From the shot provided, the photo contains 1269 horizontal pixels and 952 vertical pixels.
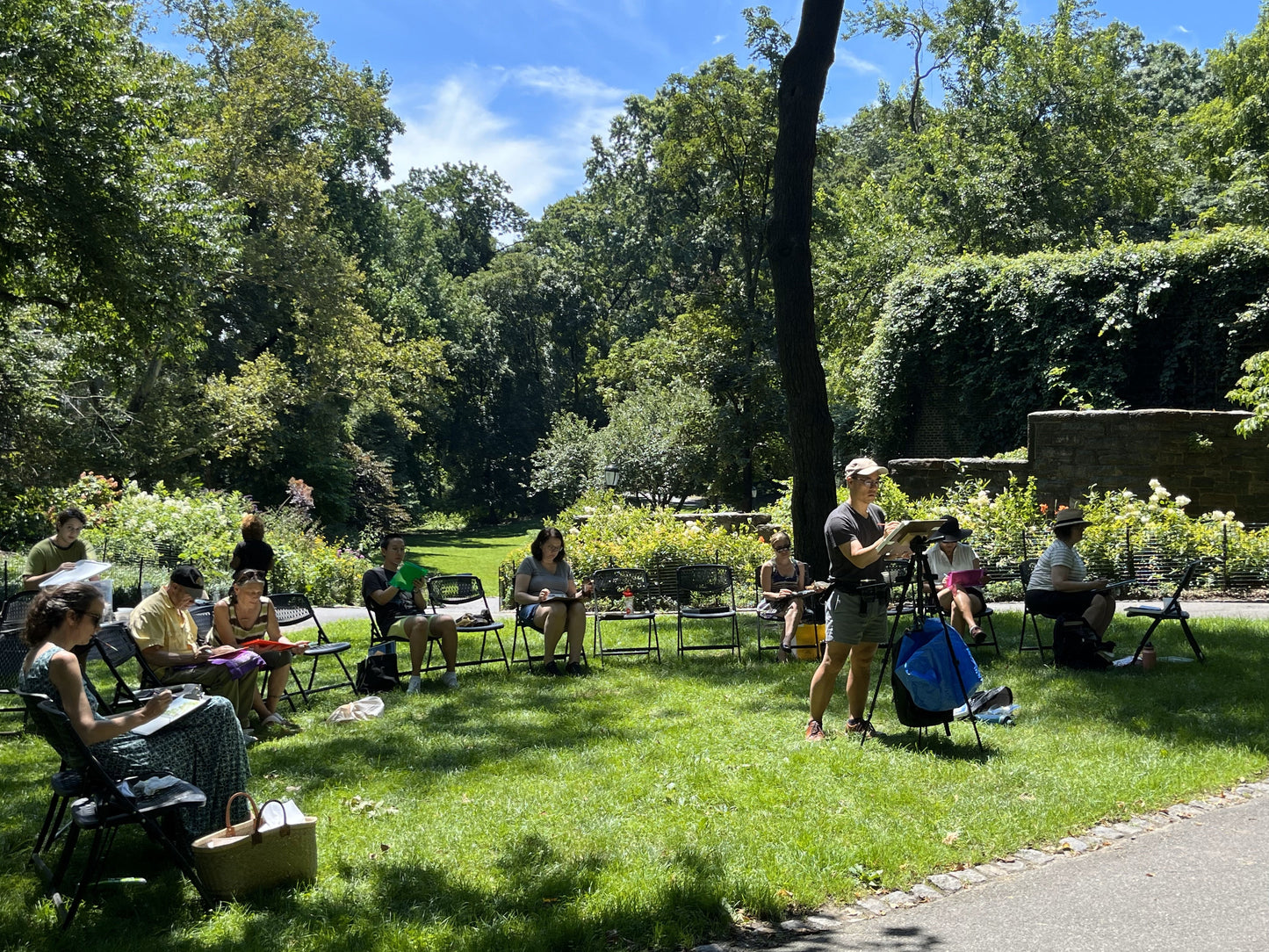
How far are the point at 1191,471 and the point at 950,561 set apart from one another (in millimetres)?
7867

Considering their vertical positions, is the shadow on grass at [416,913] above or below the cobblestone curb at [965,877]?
above

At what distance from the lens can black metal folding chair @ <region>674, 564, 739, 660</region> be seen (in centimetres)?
920

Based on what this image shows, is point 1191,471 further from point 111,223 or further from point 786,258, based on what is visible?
point 111,223

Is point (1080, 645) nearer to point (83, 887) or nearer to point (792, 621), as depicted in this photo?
point (792, 621)

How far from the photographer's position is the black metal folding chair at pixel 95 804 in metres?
3.93

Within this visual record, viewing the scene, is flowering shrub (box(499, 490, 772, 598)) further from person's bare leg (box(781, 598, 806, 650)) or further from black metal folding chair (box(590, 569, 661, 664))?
person's bare leg (box(781, 598, 806, 650))

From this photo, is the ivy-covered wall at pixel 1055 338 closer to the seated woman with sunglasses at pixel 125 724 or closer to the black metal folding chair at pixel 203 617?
the black metal folding chair at pixel 203 617

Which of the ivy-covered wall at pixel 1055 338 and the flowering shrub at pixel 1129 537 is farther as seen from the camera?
the ivy-covered wall at pixel 1055 338

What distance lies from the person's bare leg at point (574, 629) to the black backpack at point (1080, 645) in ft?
12.6

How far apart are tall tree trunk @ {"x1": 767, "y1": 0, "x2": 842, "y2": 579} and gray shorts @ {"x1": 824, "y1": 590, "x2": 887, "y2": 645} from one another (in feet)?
13.7

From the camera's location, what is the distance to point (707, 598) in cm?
1248

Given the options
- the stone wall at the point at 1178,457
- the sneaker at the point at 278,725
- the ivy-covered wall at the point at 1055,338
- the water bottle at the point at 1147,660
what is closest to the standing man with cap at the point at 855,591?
the water bottle at the point at 1147,660

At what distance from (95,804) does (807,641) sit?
6.11m

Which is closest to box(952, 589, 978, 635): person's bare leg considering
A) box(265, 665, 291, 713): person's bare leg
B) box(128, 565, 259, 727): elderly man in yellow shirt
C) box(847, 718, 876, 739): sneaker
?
box(847, 718, 876, 739): sneaker
